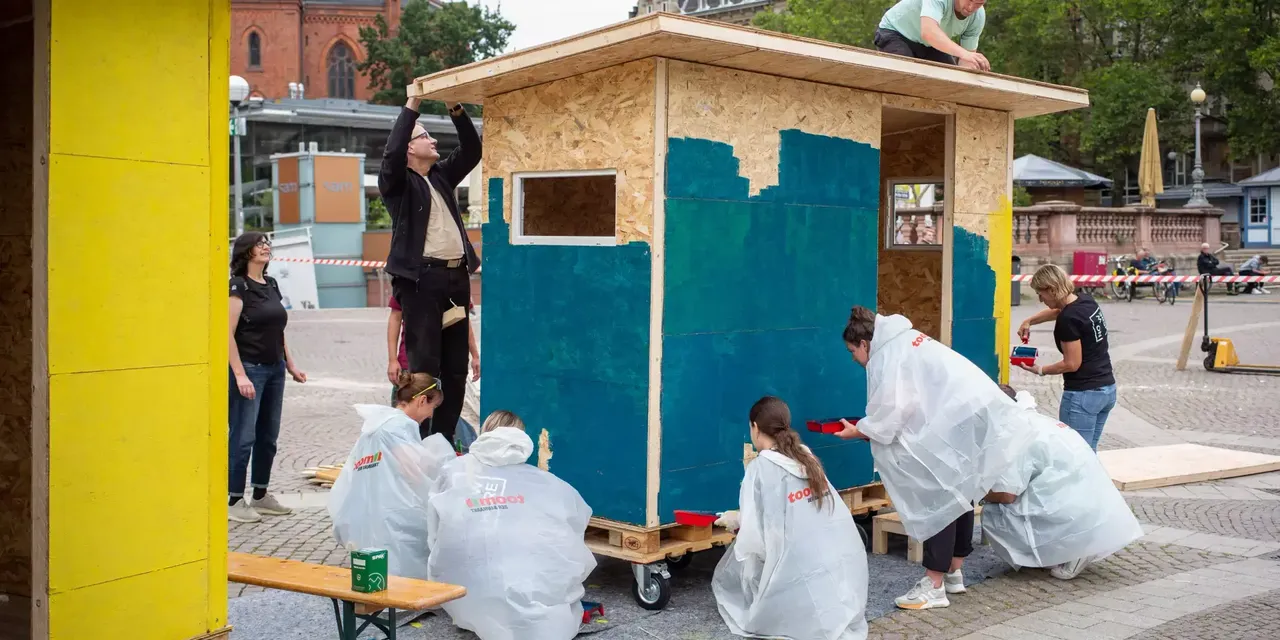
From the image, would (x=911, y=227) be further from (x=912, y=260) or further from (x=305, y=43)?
(x=305, y=43)

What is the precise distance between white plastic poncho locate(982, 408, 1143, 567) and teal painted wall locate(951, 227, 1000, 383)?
1274 mm

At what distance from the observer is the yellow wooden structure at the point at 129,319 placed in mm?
4289

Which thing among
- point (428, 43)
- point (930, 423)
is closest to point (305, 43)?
point (428, 43)

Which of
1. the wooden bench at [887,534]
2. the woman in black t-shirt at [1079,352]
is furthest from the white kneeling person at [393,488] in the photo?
the woman in black t-shirt at [1079,352]

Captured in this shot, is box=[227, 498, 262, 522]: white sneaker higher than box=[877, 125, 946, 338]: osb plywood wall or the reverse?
the reverse

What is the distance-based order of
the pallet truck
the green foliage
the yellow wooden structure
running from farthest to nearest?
the green foliage → the pallet truck → the yellow wooden structure

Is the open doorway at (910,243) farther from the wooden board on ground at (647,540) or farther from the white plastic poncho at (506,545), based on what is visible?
the white plastic poncho at (506,545)

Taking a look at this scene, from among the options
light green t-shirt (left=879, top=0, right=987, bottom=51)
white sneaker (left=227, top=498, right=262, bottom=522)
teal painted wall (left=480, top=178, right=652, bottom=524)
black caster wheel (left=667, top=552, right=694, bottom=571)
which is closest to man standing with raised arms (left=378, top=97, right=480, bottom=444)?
teal painted wall (left=480, top=178, right=652, bottom=524)

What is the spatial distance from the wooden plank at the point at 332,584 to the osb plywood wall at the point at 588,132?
2.07 m

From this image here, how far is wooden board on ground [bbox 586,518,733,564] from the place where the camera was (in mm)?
6105

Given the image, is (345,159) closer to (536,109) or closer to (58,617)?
(536,109)

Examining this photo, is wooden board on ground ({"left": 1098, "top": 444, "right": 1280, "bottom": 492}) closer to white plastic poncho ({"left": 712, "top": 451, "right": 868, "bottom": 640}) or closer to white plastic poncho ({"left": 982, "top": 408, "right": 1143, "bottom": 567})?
white plastic poncho ({"left": 982, "top": 408, "right": 1143, "bottom": 567})

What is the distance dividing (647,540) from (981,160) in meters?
3.63

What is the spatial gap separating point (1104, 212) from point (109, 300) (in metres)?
33.2
